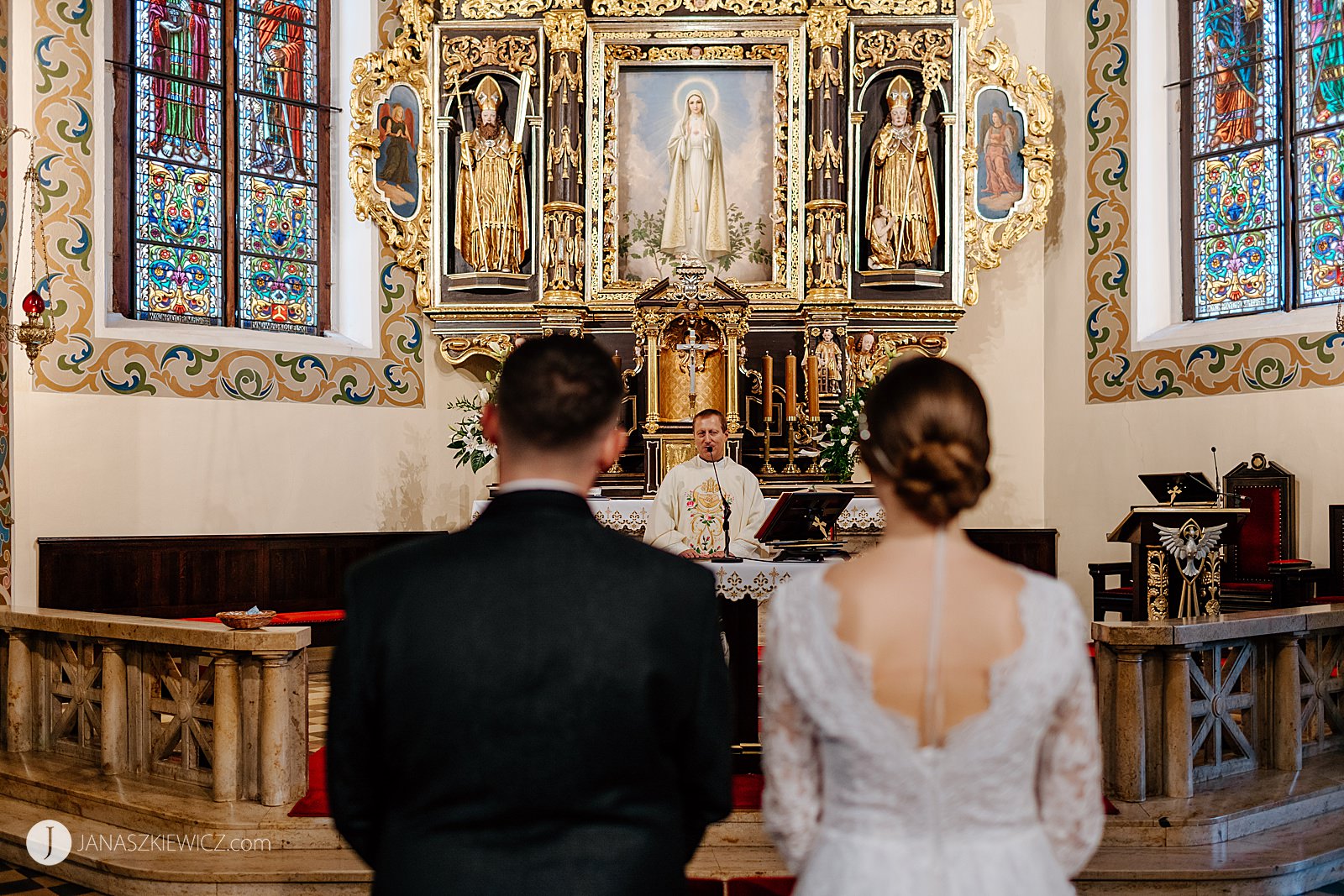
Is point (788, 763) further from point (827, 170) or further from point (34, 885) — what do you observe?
point (827, 170)

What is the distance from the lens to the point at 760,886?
4.45 metres

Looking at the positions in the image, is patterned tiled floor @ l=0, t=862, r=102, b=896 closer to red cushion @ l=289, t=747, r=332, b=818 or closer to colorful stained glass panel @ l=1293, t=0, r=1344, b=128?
red cushion @ l=289, t=747, r=332, b=818

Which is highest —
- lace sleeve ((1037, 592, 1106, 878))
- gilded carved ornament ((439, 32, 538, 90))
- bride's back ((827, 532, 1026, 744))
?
gilded carved ornament ((439, 32, 538, 90))

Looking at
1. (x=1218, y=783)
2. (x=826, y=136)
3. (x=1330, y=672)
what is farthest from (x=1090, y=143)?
(x=1218, y=783)

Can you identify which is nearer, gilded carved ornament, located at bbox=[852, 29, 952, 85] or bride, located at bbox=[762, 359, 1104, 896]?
bride, located at bbox=[762, 359, 1104, 896]

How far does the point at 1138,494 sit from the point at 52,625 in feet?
26.8

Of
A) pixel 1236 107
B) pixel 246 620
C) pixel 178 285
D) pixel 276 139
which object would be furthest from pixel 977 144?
pixel 246 620

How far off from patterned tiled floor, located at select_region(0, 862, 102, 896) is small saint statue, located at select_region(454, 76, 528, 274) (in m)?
6.13

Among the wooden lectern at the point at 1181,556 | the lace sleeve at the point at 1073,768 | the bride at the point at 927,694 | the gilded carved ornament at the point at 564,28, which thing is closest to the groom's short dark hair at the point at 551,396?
the bride at the point at 927,694

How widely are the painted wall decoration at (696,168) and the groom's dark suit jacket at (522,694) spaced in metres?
8.61

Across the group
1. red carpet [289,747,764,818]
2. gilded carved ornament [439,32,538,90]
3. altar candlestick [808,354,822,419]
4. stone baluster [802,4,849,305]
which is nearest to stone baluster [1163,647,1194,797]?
red carpet [289,747,764,818]

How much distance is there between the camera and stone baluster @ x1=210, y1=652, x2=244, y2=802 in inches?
200

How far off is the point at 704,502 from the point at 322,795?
2459 millimetres

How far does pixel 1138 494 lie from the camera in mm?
10422
